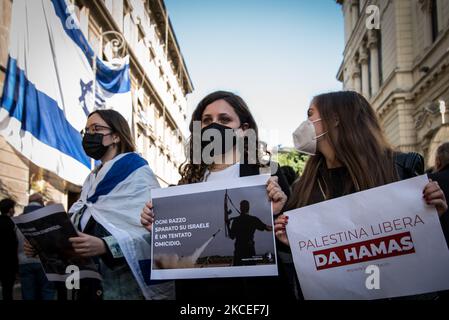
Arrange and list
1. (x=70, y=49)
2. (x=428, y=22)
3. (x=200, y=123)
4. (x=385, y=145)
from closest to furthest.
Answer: (x=385, y=145)
(x=200, y=123)
(x=70, y=49)
(x=428, y=22)

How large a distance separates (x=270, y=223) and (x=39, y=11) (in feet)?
18.6

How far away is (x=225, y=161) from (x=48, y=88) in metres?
4.67

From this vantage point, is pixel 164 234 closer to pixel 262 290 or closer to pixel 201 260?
pixel 201 260

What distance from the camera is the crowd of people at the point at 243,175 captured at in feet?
5.89

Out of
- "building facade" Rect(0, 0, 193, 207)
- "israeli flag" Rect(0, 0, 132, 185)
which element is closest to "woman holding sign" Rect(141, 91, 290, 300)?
"israeli flag" Rect(0, 0, 132, 185)

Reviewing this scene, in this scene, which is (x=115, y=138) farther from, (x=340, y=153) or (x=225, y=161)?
(x=340, y=153)

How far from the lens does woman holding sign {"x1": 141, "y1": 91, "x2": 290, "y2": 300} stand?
181 cm

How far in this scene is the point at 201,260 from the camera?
1.80m

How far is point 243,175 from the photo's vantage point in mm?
2041

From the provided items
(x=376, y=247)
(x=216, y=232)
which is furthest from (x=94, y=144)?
Answer: (x=376, y=247)

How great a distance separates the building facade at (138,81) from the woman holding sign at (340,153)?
4839 millimetres

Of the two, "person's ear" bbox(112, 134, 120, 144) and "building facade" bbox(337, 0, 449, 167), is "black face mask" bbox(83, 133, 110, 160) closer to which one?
"person's ear" bbox(112, 134, 120, 144)

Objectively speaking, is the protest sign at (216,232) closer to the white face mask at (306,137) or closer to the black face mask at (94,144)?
the white face mask at (306,137)

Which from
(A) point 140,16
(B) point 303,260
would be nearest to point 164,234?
(B) point 303,260
